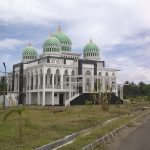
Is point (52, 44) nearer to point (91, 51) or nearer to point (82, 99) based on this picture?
point (91, 51)

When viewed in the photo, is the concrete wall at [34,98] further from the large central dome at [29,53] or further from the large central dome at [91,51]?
the large central dome at [91,51]

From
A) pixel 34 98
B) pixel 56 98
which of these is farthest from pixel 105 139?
pixel 34 98

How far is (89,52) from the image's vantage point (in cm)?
8900

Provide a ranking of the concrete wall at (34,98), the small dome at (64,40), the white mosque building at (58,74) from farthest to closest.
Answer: the small dome at (64,40) → the concrete wall at (34,98) → the white mosque building at (58,74)

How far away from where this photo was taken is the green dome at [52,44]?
8138cm

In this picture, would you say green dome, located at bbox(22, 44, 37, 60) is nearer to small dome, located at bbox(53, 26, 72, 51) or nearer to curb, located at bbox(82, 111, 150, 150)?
small dome, located at bbox(53, 26, 72, 51)

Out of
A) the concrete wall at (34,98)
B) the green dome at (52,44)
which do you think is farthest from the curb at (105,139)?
the concrete wall at (34,98)

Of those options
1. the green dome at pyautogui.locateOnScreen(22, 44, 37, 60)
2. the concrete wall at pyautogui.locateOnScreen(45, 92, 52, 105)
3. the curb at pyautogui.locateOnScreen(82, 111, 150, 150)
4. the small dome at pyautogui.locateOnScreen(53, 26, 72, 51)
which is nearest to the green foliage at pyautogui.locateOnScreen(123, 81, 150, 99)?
the small dome at pyautogui.locateOnScreen(53, 26, 72, 51)

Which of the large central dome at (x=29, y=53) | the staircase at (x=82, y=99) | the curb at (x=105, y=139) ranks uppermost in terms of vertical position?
the large central dome at (x=29, y=53)

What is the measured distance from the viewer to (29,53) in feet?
298

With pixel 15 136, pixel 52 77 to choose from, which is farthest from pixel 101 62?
pixel 15 136

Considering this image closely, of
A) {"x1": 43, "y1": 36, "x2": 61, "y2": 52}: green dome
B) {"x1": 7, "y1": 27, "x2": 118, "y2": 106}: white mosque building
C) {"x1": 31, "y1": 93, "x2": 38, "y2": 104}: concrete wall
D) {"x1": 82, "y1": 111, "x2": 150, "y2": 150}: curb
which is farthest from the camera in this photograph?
{"x1": 31, "y1": 93, "x2": 38, "y2": 104}: concrete wall

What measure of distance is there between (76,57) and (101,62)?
6928 millimetres

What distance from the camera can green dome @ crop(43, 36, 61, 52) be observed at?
81.4 meters
